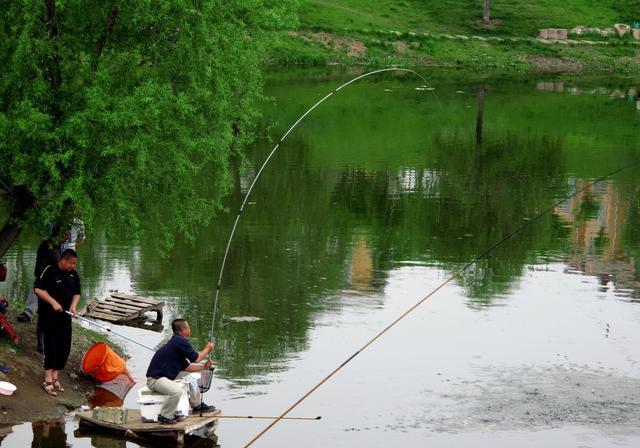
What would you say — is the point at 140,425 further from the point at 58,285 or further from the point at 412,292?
the point at 412,292

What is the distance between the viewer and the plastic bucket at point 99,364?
55.9 feet

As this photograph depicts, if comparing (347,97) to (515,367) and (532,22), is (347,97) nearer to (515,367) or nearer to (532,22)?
(532,22)

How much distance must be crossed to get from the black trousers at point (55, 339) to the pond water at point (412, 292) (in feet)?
3.33

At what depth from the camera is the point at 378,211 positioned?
108ft

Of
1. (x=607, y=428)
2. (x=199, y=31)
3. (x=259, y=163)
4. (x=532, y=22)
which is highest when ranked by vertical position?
(x=532, y=22)

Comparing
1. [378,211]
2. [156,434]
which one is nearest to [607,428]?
[156,434]

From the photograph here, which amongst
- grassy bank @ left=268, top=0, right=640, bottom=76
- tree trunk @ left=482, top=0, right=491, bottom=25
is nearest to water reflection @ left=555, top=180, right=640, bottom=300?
grassy bank @ left=268, top=0, right=640, bottom=76

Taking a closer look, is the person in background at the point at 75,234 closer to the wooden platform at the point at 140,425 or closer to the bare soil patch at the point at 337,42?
the wooden platform at the point at 140,425

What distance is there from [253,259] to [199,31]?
915 centimetres

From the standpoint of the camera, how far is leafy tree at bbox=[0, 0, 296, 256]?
1672 cm

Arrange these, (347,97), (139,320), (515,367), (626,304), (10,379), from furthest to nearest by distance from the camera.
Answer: (347,97), (626,304), (139,320), (515,367), (10,379)

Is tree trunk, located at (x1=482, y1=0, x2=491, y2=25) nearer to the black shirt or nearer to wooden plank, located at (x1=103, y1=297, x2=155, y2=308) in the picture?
wooden plank, located at (x1=103, y1=297, x2=155, y2=308)

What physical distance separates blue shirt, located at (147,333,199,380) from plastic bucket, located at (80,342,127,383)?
7.26ft

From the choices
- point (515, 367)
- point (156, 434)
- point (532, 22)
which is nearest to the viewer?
point (156, 434)
